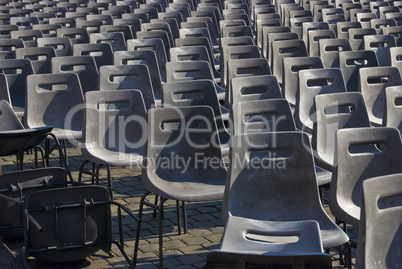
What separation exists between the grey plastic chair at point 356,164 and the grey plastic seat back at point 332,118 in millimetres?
860

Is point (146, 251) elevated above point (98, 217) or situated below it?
below

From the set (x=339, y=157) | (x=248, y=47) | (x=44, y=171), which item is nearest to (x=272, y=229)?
(x=339, y=157)

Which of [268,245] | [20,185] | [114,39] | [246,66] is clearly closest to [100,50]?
[114,39]

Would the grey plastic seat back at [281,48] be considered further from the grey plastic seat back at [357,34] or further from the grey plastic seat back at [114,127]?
the grey plastic seat back at [114,127]

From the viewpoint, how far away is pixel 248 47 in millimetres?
7848

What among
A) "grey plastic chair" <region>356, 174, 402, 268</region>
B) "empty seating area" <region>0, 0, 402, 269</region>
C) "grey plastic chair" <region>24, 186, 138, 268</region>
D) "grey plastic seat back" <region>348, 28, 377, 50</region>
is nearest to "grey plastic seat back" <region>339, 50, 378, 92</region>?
"empty seating area" <region>0, 0, 402, 269</region>

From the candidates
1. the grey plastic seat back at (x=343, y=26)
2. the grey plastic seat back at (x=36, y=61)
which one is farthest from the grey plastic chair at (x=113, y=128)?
the grey plastic seat back at (x=343, y=26)

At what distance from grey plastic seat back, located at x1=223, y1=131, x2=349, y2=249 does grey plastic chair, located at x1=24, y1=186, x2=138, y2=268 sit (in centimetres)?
70

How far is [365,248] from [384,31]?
7054 millimetres

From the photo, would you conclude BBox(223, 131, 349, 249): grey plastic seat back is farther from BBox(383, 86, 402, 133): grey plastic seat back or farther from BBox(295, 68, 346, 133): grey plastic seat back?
BBox(295, 68, 346, 133): grey plastic seat back

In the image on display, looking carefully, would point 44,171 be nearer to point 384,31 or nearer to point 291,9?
point 384,31

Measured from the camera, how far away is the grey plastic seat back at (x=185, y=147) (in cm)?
475

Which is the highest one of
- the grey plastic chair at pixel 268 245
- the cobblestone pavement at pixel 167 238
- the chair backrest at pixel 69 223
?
the grey plastic chair at pixel 268 245

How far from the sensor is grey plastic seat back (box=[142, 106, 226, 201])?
475cm
